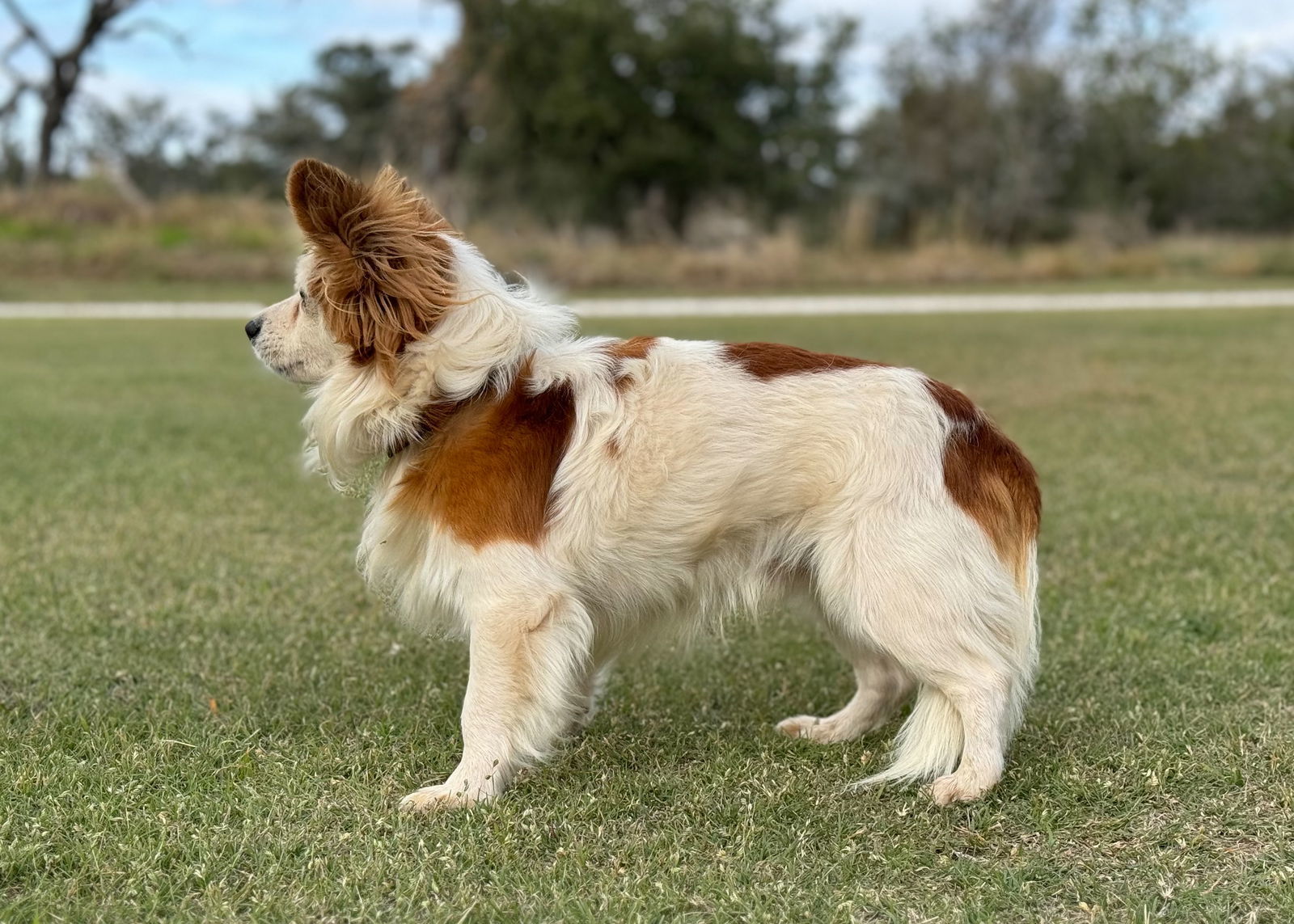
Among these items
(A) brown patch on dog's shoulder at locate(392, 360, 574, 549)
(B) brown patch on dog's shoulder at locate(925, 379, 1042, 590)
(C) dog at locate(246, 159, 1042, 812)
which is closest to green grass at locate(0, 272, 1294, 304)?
(C) dog at locate(246, 159, 1042, 812)

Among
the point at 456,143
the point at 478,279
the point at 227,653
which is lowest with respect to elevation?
the point at 227,653

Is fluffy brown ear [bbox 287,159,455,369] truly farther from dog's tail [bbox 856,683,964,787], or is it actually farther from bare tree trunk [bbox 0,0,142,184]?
bare tree trunk [bbox 0,0,142,184]

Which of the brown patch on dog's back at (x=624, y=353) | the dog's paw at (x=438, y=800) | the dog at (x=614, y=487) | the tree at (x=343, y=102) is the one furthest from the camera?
the tree at (x=343, y=102)

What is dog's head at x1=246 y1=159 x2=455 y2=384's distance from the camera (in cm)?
334

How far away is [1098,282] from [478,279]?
29059mm

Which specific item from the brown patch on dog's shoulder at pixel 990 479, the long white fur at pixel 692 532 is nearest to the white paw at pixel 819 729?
the long white fur at pixel 692 532

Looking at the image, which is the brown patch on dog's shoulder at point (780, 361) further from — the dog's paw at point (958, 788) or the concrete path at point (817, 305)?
the concrete path at point (817, 305)

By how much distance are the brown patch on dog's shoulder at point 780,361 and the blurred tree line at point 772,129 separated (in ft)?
98.0

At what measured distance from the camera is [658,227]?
35094 mm

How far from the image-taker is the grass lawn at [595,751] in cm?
281

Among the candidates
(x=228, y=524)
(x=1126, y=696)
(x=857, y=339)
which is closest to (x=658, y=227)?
(x=857, y=339)

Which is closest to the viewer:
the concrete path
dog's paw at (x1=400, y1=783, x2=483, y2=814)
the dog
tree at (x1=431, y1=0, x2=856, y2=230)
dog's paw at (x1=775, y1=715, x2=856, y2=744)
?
dog's paw at (x1=400, y1=783, x2=483, y2=814)

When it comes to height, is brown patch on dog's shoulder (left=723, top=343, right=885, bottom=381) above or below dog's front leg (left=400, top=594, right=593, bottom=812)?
above

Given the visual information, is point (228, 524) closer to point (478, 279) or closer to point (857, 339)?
point (478, 279)
